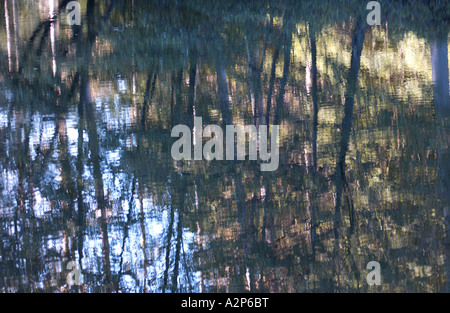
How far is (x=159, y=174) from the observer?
4.28m

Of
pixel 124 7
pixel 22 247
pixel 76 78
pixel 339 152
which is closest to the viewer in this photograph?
pixel 22 247

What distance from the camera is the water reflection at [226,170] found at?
3.17 m

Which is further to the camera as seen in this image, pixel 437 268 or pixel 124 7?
pixel 124 7

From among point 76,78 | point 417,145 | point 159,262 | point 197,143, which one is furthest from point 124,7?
point 159,262

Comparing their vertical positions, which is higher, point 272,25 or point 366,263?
point 272,25

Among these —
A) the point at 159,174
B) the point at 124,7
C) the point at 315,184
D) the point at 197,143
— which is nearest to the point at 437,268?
the point at 315,184

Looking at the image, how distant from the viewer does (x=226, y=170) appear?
4.35 meters

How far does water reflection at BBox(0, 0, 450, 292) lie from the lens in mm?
3172
